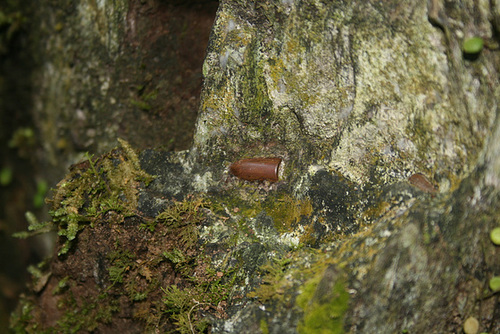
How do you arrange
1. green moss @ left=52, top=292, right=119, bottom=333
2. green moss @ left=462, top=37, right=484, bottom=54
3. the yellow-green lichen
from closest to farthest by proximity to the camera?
1. green moss @ left=462, top=37, right=484, bottom=54
2. the yellow-green lichen
3. green moss @ left=52, top=292, right=119, bottom=333

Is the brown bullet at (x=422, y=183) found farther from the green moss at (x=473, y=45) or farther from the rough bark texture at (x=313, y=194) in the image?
the green moss at (x=473, y=45)

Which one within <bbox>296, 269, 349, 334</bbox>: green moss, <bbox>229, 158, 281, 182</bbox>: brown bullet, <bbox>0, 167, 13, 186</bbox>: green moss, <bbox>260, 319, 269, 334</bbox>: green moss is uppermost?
<bbox>229, 158, 281, 182</bbox>: brown bullet

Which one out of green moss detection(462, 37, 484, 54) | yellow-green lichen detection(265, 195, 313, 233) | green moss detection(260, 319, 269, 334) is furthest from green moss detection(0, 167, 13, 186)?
green moss detection(462, 37, 484, 54)

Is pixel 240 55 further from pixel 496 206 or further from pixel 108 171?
pixel 496 206

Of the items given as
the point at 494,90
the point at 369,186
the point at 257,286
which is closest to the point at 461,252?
the point at 369,186

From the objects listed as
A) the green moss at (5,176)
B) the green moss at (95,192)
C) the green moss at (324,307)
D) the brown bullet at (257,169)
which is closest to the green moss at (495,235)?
the green moss at (324,307)

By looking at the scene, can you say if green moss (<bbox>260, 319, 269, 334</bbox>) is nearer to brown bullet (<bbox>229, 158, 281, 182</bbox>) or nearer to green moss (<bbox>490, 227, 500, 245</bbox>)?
brown bullet (<bbox>229, 158, 281, 182</bbox>)

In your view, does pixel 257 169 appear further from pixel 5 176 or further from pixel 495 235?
pixel 5 176
